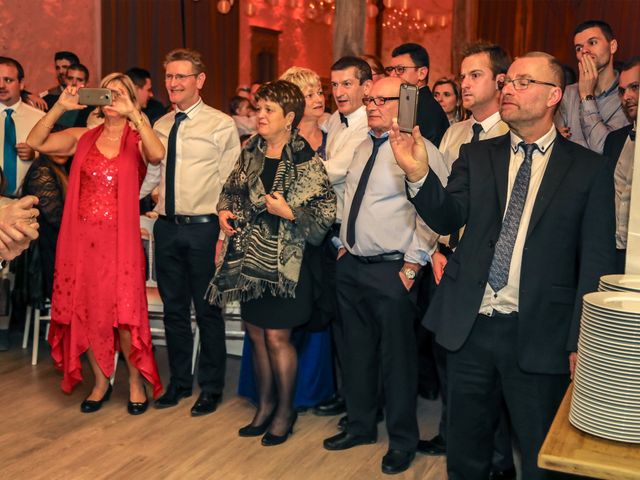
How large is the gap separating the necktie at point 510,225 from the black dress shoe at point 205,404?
6.78 feet

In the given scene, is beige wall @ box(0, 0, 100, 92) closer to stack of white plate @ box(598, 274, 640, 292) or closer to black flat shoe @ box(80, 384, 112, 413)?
black flat shoe @ box(80, 384, 112, 413)

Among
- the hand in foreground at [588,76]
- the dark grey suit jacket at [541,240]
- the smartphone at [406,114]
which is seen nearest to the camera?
the smartphone at [406,114]

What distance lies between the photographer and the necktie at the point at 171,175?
13.5 feet

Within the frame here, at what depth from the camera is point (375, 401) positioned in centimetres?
375

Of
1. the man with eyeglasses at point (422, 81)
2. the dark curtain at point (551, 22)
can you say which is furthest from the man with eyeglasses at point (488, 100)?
the dark curtain at point (551, 22)

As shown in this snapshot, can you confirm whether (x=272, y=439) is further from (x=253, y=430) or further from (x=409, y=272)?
(x=409, y=272)

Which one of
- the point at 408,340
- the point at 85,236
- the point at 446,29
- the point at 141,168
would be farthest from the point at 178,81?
the point at 446,29

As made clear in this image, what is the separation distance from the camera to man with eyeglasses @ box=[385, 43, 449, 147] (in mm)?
4027

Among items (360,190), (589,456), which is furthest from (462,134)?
(589,456)

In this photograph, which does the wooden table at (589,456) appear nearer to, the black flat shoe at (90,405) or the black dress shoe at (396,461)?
the black dress shoe at (396,461)

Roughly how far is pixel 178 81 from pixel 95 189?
693 millimetres

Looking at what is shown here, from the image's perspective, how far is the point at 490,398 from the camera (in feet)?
8.88

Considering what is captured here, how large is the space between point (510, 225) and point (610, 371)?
1005 mm

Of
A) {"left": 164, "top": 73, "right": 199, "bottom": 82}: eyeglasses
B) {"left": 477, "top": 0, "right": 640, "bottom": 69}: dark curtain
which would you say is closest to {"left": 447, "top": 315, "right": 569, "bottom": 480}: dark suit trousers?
{"left": 164, "top": 73, "right": 199, "bottom": 82}: eyeglasses
